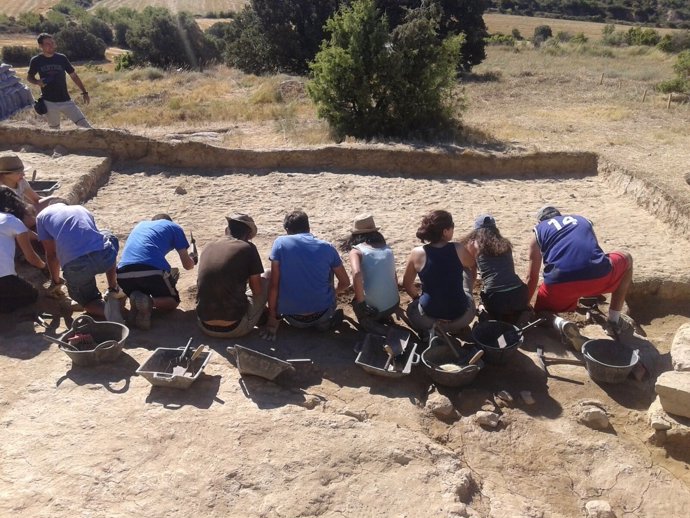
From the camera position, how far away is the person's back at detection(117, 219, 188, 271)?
5.02 m

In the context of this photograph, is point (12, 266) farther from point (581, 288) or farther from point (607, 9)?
point (607, 9)

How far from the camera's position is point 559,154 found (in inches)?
376

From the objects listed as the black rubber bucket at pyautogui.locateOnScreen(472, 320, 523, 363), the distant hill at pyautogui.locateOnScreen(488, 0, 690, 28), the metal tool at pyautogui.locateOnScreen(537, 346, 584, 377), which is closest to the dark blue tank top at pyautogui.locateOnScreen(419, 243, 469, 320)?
the black rubber bucket at pyautogui.locateOnScreen(472, 320, 523, 363)

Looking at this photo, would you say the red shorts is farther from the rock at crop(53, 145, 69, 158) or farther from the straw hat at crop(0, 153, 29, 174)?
the rock at crop(53, 145, 69, 158)

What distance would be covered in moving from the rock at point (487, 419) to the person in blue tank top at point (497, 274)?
1.20 metres

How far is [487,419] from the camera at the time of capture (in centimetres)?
406

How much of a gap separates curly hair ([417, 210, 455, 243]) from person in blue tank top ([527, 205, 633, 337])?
0.95m

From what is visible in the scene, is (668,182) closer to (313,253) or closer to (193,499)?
(313,253)

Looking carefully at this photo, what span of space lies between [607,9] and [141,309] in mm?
78092

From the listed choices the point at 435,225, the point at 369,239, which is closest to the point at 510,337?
the point at 435,225

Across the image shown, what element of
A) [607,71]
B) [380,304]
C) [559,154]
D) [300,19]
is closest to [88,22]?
[300,19]

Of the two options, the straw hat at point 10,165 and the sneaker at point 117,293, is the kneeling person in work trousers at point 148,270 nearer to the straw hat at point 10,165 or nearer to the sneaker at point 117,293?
the sneaker at point 117,293

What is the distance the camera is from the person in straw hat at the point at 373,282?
497 cm

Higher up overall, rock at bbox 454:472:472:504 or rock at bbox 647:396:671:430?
rock at bbox 454:472:472:504
